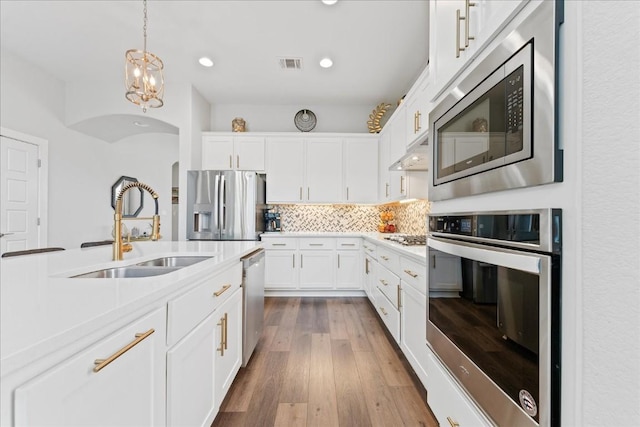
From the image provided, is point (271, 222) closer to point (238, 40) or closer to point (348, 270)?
point (348, 270)

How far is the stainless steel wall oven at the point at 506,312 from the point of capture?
0.65m

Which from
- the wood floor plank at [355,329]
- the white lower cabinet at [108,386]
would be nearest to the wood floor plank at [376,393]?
the wood floor plank at [355,329]

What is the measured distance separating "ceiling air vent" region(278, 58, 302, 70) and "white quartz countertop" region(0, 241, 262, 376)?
112 inches

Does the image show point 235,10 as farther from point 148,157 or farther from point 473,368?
point 148,157

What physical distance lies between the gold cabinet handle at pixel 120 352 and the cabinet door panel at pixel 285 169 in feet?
11.5

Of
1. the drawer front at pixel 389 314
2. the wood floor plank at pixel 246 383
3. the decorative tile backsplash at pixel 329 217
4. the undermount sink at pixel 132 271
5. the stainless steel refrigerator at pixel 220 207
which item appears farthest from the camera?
the decorative tile backsplash at pixel 329 217

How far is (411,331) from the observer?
195 centimetres

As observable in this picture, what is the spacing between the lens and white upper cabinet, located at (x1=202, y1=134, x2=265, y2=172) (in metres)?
4.25

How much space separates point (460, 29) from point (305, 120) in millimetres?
3604

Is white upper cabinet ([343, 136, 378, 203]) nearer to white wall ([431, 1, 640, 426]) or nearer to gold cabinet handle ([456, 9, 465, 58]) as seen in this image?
gold cabinet handle ([456, 9, 465, 58])

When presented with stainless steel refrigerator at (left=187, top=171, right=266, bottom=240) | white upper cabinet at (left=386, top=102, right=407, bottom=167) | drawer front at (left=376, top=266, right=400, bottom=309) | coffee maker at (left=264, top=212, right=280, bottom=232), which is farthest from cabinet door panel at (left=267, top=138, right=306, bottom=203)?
drawer front at (left=376, top=266, right=400, bottom=309)

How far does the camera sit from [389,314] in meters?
2.53

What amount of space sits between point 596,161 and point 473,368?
2.49 ft

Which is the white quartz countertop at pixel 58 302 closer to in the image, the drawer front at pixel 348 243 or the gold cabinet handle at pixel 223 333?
the gold cabinet handle at pixel 223 333
